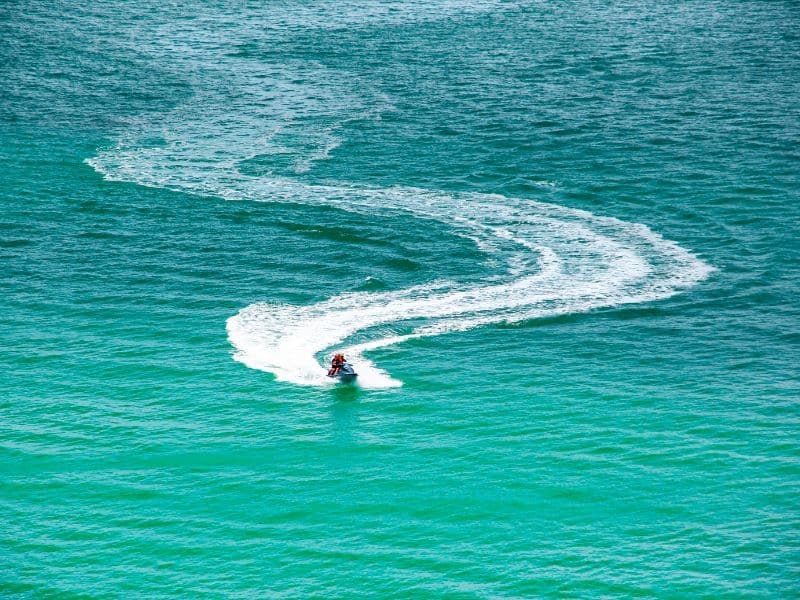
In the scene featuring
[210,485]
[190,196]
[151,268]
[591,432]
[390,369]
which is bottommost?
[210,485]

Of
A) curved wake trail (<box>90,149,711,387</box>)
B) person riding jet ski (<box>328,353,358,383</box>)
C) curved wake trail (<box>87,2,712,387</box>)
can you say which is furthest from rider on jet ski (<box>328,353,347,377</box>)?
curved wake trail (<box>90,149,711,387</box>)

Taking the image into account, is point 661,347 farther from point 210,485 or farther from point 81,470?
point 81,470

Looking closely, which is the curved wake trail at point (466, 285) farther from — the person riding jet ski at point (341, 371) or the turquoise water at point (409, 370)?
the person riding jet ski at point (341, 371)

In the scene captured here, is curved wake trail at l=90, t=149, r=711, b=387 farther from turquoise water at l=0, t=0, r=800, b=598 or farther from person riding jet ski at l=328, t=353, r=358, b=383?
person riding jet ski at l=328, t=353, r=358, b=383

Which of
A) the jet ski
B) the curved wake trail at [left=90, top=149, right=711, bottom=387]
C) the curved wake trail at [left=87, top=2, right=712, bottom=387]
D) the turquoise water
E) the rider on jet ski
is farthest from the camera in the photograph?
the curved wake trail at [left=87, top=2, right=712, bottom=387]

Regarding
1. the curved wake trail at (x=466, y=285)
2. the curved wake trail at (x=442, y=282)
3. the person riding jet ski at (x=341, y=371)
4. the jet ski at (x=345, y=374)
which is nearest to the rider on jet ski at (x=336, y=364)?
the person riding jet ski at (x=341, y=371)

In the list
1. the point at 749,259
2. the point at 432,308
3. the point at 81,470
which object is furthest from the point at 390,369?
the point at 749,259
